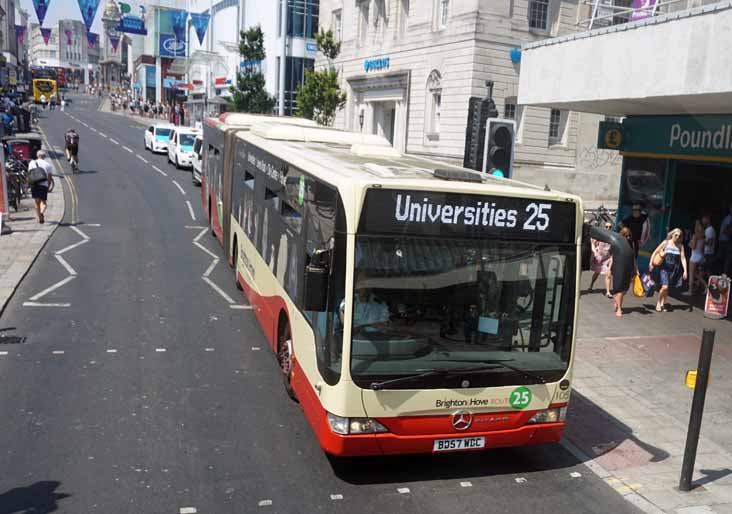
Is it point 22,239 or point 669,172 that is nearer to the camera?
point 669,172

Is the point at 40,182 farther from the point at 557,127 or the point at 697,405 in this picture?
the point at 557,127

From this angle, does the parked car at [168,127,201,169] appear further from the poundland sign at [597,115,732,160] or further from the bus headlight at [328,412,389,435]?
the bus headlight at [328,412,389,435]

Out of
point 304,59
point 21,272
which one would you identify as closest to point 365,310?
point 21,272

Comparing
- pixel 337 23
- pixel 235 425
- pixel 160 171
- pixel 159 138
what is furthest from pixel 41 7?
pixel 235 425

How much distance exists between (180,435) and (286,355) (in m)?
1.68

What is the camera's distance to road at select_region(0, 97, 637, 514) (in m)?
6.31

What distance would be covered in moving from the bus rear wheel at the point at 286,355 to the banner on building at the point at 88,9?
102 ft

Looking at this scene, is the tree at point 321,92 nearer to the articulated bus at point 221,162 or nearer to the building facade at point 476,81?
the building facade at point 476,81

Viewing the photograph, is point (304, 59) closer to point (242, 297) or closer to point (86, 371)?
point (242, 297)

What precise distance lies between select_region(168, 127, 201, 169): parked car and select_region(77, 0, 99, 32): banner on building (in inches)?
279

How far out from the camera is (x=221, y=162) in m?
16.3

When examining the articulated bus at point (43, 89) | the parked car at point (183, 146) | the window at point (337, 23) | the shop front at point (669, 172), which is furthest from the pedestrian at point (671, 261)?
the articulated bus at point (43, 89)

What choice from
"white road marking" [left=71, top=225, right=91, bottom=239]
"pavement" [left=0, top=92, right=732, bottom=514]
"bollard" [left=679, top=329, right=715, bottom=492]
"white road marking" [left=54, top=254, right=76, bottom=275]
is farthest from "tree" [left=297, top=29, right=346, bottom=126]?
"bollard" [left=679, top=329, right=715, bottom=492]

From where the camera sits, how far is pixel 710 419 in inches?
344
